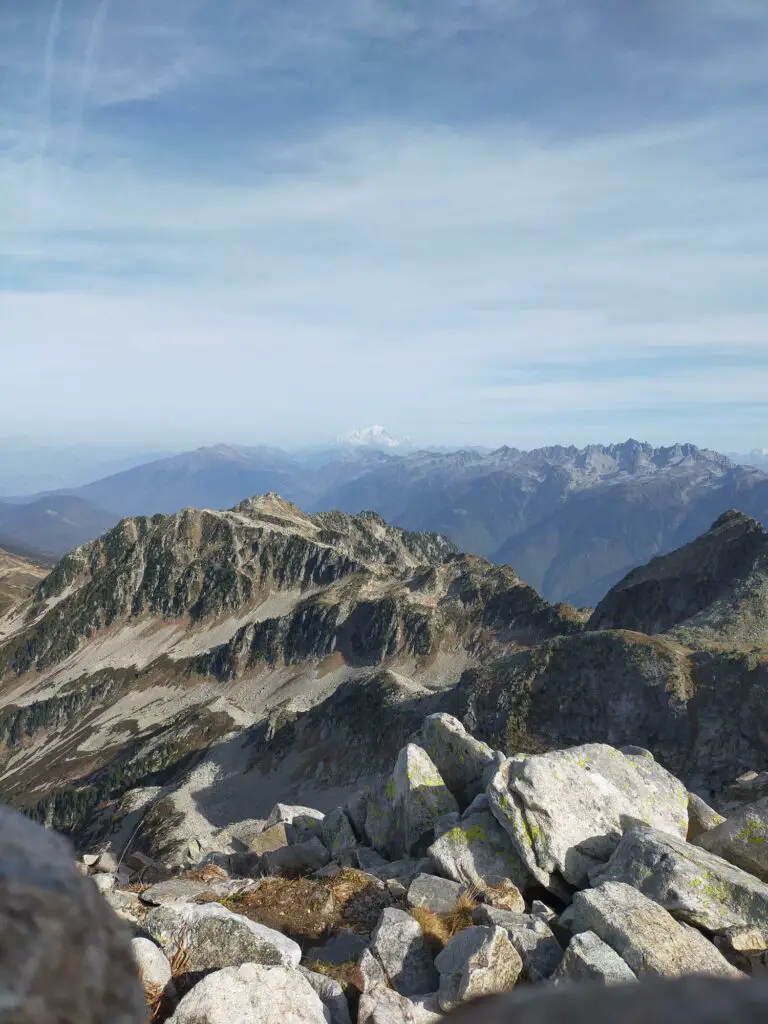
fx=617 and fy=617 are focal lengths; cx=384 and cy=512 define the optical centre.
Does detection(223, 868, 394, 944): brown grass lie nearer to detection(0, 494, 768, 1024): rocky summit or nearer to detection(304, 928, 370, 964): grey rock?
detection(0, 494, 768, 1024): rocky summit

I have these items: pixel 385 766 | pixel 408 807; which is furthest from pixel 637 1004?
pixel 385 766

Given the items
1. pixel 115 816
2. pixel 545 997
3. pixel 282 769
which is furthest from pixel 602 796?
pixel 115 816

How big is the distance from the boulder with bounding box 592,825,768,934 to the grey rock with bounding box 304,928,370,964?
591 centimetres

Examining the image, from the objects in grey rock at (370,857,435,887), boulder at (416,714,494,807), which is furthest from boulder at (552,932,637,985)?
boulder at (416,714,494,807)

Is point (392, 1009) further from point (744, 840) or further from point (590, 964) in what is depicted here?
point (744, 840)

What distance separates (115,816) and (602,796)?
89.9 m

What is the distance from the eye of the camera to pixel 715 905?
13.1 meters

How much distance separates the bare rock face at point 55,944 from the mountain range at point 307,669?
3969 cm

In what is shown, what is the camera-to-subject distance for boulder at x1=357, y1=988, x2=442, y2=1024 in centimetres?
1014

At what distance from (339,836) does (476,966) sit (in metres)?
14.6

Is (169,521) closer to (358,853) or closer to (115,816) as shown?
(115,816)

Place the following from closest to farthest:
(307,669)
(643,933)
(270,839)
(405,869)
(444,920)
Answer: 1. (643,933)
2. (444,920)
3. (405,869)
4. (270,839)
5. (307,669)

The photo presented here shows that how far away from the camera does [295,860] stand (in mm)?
21906

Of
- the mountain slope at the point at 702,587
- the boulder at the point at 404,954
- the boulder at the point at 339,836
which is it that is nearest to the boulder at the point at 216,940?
the boulder at the point at 404,954
